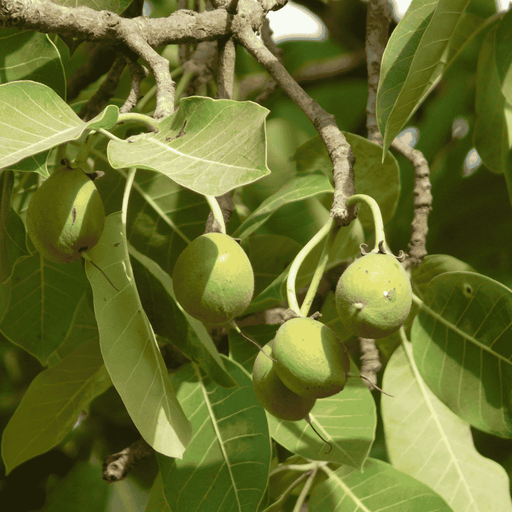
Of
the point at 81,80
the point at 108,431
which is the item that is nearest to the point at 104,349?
the point at 81,80

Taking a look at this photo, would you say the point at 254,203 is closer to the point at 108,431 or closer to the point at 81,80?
the point at 81,80

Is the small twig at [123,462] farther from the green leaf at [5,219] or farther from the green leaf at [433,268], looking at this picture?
→ the green leaf at [433,268]

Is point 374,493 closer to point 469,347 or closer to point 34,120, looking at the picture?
point 469,347

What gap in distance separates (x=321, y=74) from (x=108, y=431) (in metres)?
1.01

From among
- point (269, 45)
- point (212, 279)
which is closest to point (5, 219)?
point (212, 279)

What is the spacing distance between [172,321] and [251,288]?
7.4 inches

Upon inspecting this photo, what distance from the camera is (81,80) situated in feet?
3.48

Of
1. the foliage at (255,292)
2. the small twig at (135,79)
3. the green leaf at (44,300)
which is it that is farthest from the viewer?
the green leaf at (44,300)

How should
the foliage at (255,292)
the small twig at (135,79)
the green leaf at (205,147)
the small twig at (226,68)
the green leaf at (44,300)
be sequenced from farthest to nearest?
the green leaf at (44,300), the small twig at (226,68), the small twig at (135,79), the foliage at (255,292), the green leaf at (205,147)

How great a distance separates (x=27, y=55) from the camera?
2.46 feet

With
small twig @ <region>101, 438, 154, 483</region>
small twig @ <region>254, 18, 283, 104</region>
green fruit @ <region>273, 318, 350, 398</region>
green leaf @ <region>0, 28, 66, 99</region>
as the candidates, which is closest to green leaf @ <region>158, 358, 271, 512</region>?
small twig @ <region>101, 438, 154, 483</region>

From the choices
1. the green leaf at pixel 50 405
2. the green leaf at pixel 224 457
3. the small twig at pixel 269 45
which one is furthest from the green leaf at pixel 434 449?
the small twig at pixel 269 45

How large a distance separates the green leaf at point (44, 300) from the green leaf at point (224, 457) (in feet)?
0.94

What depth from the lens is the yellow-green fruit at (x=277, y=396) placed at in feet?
1.88
